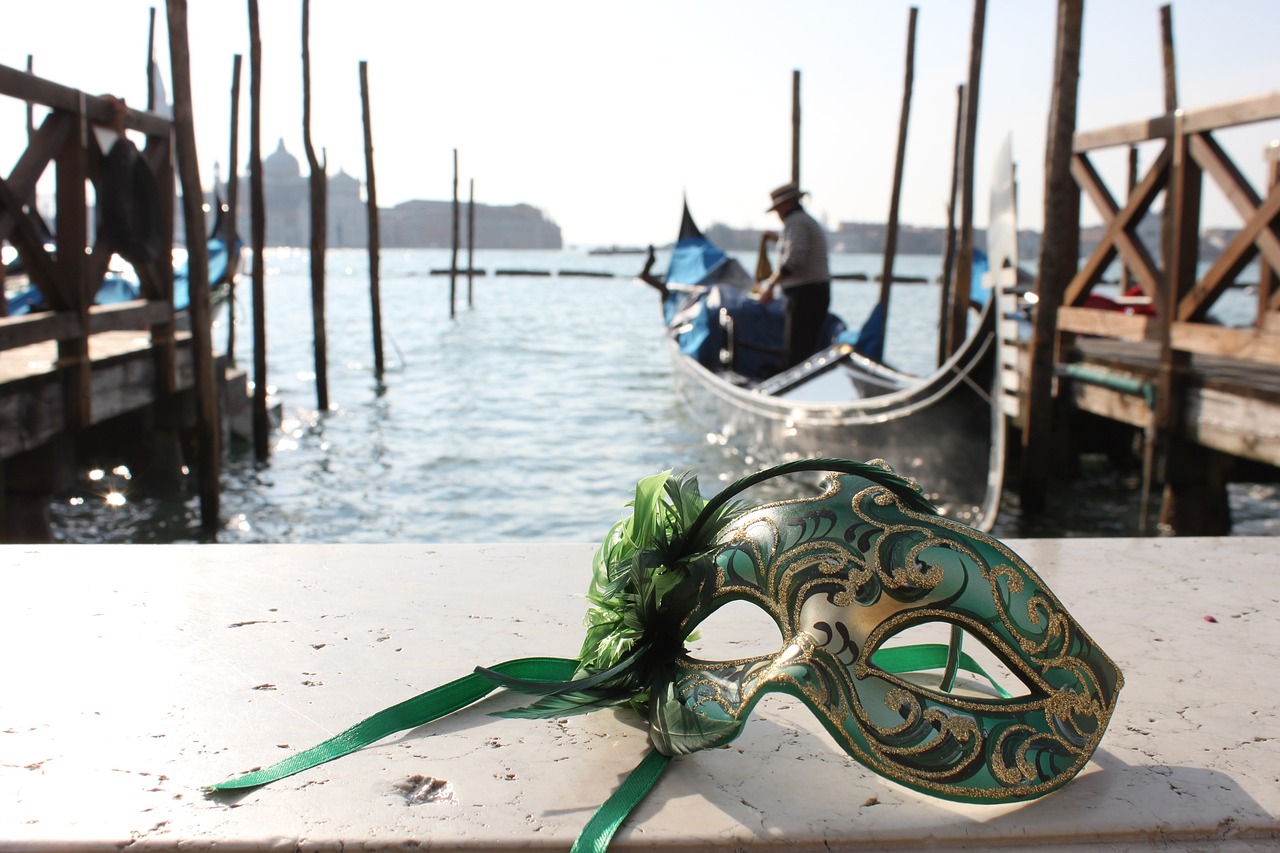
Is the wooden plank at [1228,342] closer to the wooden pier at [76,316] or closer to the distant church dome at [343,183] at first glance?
the wooden pier at [76,316]

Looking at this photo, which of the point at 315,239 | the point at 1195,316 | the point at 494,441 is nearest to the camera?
the point at 1195,316

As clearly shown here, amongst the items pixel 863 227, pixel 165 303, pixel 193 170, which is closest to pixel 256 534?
pixel 165 303

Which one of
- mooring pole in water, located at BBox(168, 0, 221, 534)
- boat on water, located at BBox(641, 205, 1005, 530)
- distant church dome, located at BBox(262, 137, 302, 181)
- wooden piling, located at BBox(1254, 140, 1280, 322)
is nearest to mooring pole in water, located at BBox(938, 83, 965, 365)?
boat on water, located at BBox(641, 205, 1005, 530)

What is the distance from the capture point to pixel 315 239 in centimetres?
933

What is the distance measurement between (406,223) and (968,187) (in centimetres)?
10131

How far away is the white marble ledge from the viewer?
953 mm

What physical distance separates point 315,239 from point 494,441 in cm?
254

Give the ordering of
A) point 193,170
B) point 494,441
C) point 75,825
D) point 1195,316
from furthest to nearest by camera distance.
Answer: point 494,441
point 193,170
point 1195,316
point 75,825

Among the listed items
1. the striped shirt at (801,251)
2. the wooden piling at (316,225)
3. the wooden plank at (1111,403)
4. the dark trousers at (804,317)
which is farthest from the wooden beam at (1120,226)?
the wooden piling at (316,225)

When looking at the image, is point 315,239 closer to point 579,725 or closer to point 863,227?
point 579,725

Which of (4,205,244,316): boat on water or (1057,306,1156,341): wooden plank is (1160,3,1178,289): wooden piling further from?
(4,205,244,316): boat on water

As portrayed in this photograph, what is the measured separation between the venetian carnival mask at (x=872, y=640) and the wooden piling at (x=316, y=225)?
8.33 m

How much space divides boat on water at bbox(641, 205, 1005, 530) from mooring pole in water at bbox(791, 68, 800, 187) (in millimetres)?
1949

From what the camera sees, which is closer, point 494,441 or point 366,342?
point 494,441
